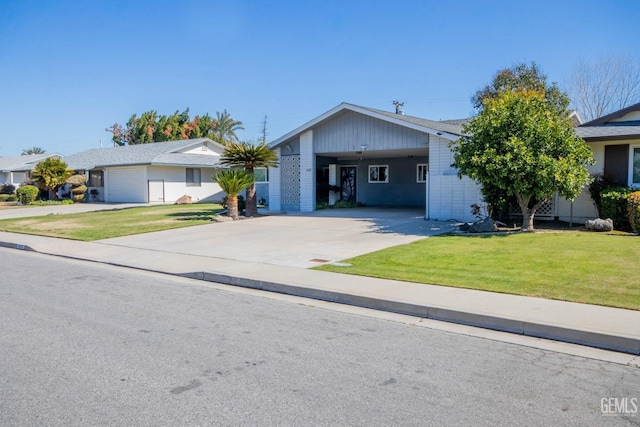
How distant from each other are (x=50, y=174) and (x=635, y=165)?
34541mm

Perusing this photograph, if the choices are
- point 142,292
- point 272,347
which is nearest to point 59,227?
point 142,292

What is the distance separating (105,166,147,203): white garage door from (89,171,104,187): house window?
5.12ft

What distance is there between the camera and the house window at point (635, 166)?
15.4 metres

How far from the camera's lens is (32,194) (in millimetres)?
35062

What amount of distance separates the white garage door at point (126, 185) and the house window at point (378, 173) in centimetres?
1538

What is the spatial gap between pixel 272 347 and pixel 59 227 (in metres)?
16.8

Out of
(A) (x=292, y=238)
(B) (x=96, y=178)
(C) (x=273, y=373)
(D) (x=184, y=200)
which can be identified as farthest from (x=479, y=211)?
(B) (x=96, y=178)

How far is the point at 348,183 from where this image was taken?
98.4 ft

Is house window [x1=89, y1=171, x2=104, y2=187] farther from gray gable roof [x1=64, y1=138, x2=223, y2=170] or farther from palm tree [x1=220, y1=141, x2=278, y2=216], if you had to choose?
palm tree [x1=220, y1=141, x2=278, y2=216]

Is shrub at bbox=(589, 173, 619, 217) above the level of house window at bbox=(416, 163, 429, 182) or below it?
below

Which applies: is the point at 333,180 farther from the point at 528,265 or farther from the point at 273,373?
the point at 273,373

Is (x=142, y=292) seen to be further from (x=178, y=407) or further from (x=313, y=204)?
(x=313, y=204)

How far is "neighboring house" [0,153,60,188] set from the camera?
4471 centimetres

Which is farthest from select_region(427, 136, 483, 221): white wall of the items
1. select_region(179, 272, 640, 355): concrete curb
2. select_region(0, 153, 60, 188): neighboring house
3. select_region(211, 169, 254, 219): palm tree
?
select_region(0, 153, 60, 188): neighboring house
